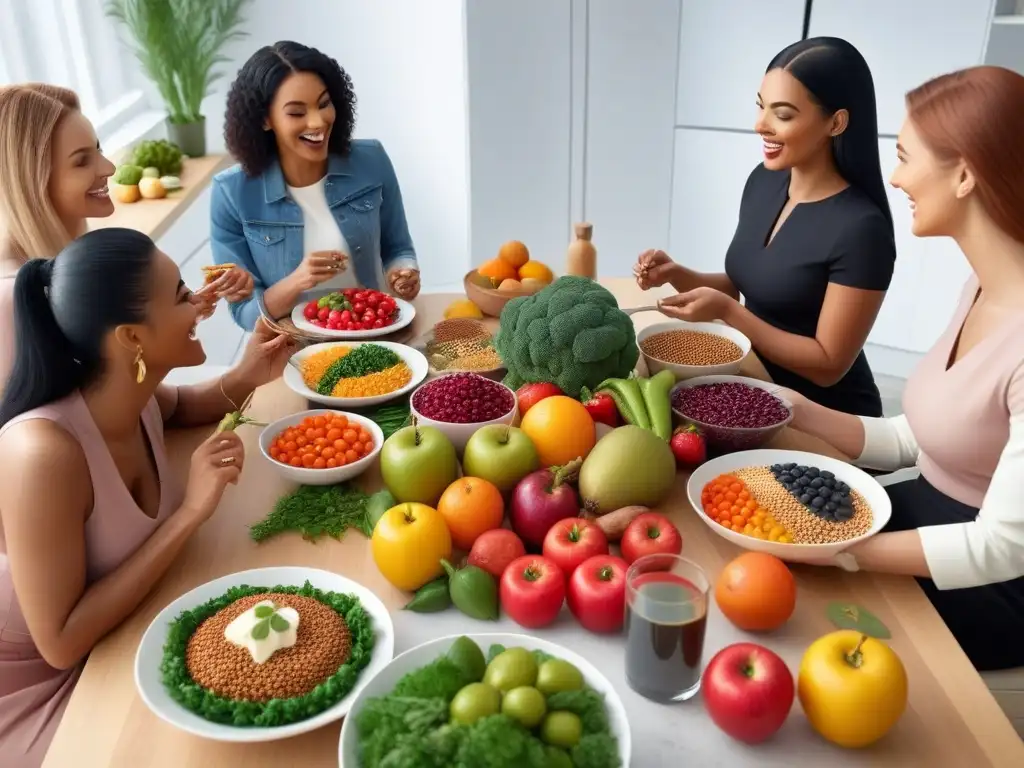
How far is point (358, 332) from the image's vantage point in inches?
72.5

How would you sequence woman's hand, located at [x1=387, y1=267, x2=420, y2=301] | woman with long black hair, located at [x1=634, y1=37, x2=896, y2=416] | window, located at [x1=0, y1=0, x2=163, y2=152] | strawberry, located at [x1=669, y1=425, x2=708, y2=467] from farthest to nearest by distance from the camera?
window, located at [x1=0, y1=0, x2=163, y2=152] < woman's hand, located at [x1=387, y1=267, x2=420, y2=301] < woman with long black hair, located at [x1=634, y1=37, x2=896, y2=416] < strawberry, located at [x1=669, y1=425, x2=708, y2=467]

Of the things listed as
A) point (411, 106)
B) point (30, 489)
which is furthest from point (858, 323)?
point (411, 106)

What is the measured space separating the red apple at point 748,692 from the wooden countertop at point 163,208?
238 cm

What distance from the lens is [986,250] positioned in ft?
4.22

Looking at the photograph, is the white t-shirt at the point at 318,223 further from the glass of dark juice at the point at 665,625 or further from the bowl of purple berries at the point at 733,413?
the glass of dark juice at the point at 665,625

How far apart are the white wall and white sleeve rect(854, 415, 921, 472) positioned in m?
2.57

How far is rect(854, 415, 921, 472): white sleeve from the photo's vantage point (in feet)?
4.86

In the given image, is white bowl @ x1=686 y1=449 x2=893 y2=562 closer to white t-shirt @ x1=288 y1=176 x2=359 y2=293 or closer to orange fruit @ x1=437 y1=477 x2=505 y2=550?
orange fruit @ x1=437 y1=477 x2=505 y2=550

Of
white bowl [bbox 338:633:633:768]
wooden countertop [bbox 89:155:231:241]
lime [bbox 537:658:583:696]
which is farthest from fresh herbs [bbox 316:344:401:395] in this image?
wooden countertop [bbox 89:155:231:241]

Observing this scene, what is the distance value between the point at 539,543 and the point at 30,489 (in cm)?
65

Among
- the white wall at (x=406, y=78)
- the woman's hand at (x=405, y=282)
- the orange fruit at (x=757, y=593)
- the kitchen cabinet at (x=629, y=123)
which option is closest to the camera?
the orange fruit at (x=757, y=593)

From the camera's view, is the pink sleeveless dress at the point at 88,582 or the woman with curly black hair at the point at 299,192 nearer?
the pink sleeveless dress at the point at 88,582

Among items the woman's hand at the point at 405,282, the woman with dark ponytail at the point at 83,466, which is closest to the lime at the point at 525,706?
the woman with dark ponytail at the point at 83,466

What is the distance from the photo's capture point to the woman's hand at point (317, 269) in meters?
1.90
